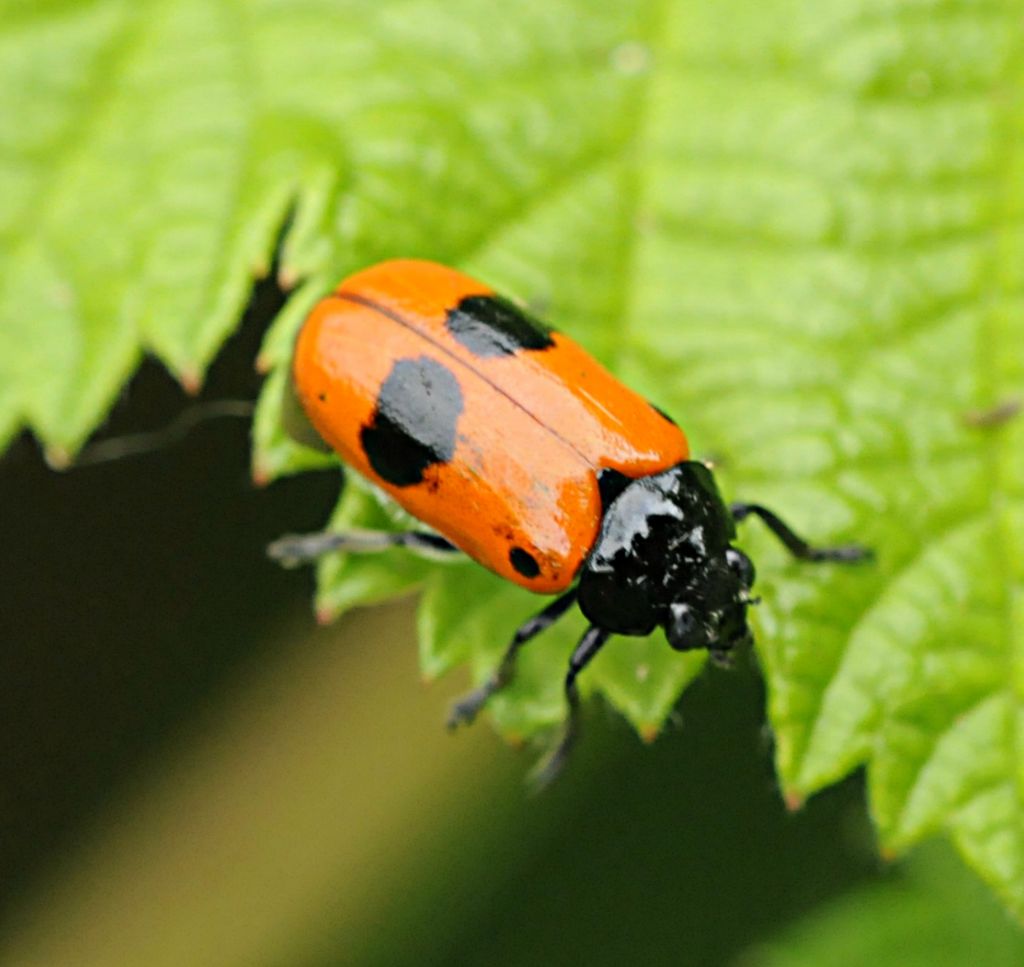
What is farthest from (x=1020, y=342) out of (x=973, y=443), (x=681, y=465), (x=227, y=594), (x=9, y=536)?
(x=9, y=536)

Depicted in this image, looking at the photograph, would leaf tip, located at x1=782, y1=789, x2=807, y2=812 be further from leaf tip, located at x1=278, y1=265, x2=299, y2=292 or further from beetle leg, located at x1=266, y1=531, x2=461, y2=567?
leaf tip, located at x1=278, y1=265, x2=299, y2=292

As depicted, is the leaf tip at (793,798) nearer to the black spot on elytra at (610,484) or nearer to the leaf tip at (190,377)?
the black spot on elytra at (610,484)

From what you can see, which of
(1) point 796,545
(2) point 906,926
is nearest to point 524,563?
(1) point 796,545

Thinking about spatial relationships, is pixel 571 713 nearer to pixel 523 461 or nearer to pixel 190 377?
pixel 523 461

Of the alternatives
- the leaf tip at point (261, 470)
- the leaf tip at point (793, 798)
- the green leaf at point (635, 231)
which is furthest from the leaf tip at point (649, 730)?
the leaf tip at point (261, 470)

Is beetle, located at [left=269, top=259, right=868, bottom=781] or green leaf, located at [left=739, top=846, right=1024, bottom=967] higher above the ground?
beetle, located at [left=269, top=259, right=868, bottom=781]

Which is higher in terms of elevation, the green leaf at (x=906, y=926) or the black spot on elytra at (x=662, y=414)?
the black spot on elytra at (x=662, y=414)

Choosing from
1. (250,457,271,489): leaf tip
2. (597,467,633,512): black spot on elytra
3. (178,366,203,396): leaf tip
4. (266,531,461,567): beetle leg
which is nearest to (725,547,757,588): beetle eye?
(597,467,633,512): black spot on elytra
